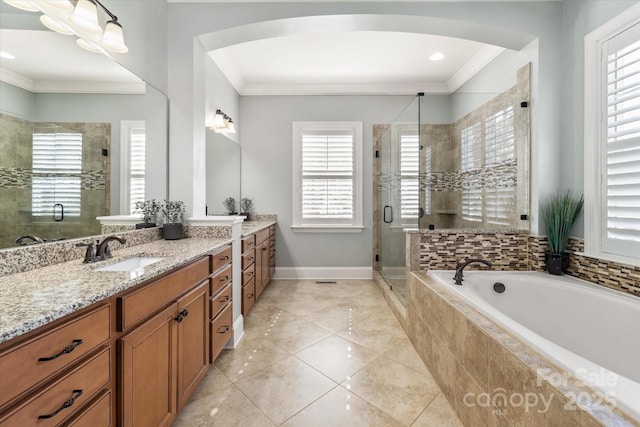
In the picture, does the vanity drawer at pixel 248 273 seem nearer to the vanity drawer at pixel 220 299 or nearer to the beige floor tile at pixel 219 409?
the vanity drawer at pixel 220 299

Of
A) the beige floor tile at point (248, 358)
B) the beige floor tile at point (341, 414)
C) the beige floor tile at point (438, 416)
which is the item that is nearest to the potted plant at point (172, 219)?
the beige floor tile at point (248, 358)

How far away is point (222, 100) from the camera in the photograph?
3.46 meters

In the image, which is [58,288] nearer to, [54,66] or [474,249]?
[54,66]

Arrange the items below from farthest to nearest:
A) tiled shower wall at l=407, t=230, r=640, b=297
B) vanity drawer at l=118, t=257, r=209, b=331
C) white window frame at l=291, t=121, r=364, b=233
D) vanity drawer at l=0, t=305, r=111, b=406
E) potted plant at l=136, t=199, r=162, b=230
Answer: white window frame at l=291, t=121, r=364, b=233
tiled shower wall at l=407, t=230, r=640, b=297
potted plant at l=136, t=199, r=162, b=230
vanity drawer at l=118, t=257, r=209, b=331
vanity drawer at l=0, t=305, r=111, b=406

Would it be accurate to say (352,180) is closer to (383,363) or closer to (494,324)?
(383,363)

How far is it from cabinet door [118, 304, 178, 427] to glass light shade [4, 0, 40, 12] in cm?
151

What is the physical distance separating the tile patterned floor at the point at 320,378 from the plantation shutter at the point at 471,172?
1.41 metres

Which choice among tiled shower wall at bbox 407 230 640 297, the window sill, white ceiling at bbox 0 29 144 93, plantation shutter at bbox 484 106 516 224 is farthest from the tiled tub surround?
white ceiling at bbox 0 29 144 93

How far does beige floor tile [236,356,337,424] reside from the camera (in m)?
1.62

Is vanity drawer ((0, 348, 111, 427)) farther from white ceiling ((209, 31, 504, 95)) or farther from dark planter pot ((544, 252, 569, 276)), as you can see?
white ceiling ((209, 31, 504, 95))

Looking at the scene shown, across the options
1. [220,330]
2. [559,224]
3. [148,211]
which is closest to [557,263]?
[559,224]

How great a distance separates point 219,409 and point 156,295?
0.83m

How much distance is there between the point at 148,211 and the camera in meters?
2.13

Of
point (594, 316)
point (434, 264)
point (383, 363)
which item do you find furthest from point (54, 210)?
point (594, 316)
